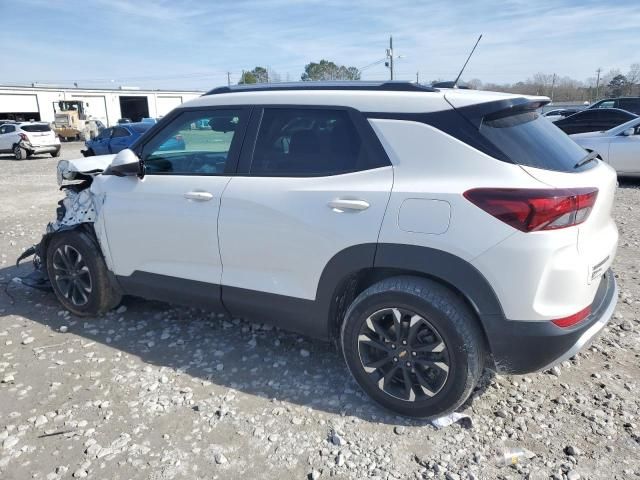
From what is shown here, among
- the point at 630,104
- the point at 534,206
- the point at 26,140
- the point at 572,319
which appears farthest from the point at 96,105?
the point at 572,319

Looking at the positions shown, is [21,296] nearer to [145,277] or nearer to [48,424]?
[145,277]

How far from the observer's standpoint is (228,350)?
146 inches

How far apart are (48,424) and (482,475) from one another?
2.43 metres

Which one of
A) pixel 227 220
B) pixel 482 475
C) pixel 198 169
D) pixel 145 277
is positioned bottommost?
pixel 482 475

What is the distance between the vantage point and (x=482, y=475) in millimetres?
2422

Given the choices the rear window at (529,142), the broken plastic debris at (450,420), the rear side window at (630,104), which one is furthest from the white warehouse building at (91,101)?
the broken plastic debris at (450,420)

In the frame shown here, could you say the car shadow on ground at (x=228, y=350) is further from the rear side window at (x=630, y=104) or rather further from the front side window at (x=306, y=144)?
the rear side window at (x=630, y=104)

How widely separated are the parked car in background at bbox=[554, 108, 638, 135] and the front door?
1133cm

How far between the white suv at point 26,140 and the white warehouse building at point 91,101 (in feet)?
52.6

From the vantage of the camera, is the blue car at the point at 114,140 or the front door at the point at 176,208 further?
the blue car at the point at 114,140

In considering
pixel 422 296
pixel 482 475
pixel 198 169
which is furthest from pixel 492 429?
pixel 198 169

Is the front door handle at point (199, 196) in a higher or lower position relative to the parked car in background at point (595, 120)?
lower

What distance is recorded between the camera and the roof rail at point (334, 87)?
2.83 m

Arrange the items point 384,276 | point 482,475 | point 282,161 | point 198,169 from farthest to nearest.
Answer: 1. point 198,169
2. point 282,161
3. point 384,276
4. point 482,475
